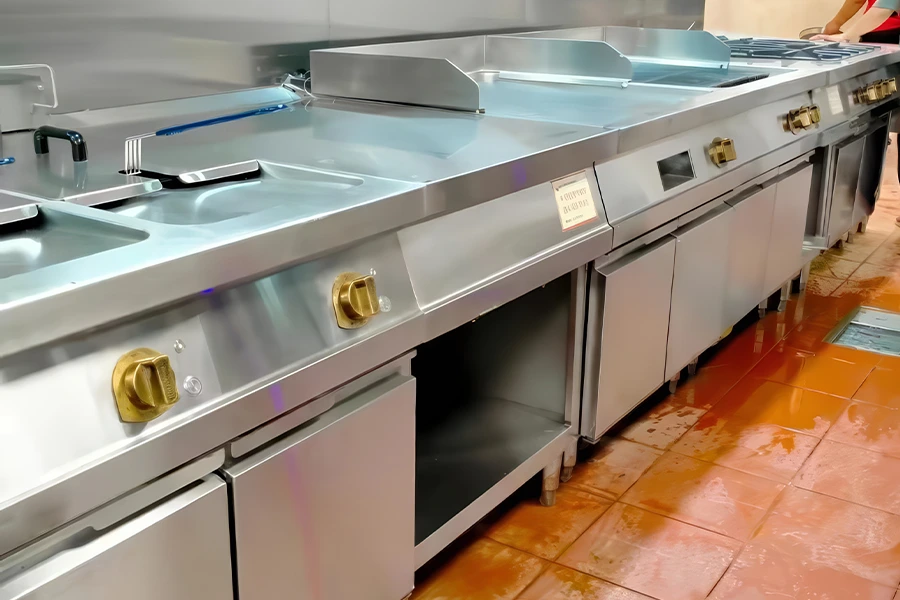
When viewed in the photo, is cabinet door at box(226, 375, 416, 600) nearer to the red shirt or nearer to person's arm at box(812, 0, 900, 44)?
person's arm at box(812, 0, 900, 44)

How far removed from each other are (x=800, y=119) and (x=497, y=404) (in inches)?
53.2

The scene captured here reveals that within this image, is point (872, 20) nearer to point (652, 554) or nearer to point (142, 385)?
point (652, 554)

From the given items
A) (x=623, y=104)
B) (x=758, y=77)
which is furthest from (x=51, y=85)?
(x=758, y=77)

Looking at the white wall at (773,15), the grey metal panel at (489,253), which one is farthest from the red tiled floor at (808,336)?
the white wall at (773,15)

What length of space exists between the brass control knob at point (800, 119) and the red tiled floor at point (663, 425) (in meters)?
0.89

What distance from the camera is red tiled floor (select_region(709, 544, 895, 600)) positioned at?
1.61 meters

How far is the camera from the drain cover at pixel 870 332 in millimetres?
2822

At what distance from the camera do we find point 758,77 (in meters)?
2.42

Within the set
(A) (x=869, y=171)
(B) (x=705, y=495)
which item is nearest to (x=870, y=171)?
(A) (x=869, y=171)

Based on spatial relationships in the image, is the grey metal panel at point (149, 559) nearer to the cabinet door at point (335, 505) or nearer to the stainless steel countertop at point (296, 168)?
the cabinet door at point (335, 505)

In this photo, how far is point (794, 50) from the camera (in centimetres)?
316

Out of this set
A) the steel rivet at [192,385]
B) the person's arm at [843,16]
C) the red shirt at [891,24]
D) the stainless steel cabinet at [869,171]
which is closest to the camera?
the steel rivet at [192,385]

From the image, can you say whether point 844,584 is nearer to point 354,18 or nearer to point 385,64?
point 385,64

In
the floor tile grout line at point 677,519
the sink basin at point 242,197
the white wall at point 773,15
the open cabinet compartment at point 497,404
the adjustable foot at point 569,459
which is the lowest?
the floor tile grout line at point 677,519
